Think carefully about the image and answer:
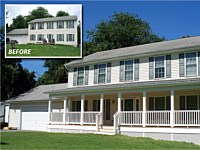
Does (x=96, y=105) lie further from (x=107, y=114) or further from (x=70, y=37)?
(x=70, y=37)

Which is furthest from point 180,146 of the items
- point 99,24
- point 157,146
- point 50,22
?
point 99,24

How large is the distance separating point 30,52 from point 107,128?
1019cm

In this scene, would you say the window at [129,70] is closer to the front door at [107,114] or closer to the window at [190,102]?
the front door at [107,114]

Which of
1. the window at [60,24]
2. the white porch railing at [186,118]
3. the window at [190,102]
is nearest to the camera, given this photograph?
the white porch railing at [186,118]

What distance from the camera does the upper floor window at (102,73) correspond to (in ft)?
89.0

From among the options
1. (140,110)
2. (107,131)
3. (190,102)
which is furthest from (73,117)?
(190,102)

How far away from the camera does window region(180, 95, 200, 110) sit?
22.1 meters

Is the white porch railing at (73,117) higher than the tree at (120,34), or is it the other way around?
the tree at (120,34)

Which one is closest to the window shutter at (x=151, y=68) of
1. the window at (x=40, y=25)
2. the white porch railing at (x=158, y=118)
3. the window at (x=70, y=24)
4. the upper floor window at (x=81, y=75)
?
the white porch railing at (x=158, y=118)

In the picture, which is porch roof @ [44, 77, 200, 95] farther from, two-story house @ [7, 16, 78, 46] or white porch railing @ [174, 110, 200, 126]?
two-story house @ [7, 16, 78, 46]

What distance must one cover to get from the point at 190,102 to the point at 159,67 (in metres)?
3.17

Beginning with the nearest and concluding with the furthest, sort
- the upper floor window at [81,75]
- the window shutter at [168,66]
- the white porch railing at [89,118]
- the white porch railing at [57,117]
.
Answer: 1. the window shutter at [168,66]
2. the white porch railing at [89,118]
3. the white porch railing at [57,117]
4. the upper floor window at [81,75]

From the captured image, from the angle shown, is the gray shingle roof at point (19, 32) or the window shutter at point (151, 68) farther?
the gray shingle roof at point (19, 32)

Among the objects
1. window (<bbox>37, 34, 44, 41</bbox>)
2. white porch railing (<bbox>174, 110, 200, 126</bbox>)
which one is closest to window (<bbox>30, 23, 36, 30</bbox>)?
window (<bbox>37, 34, 44, 41</bbox>)
